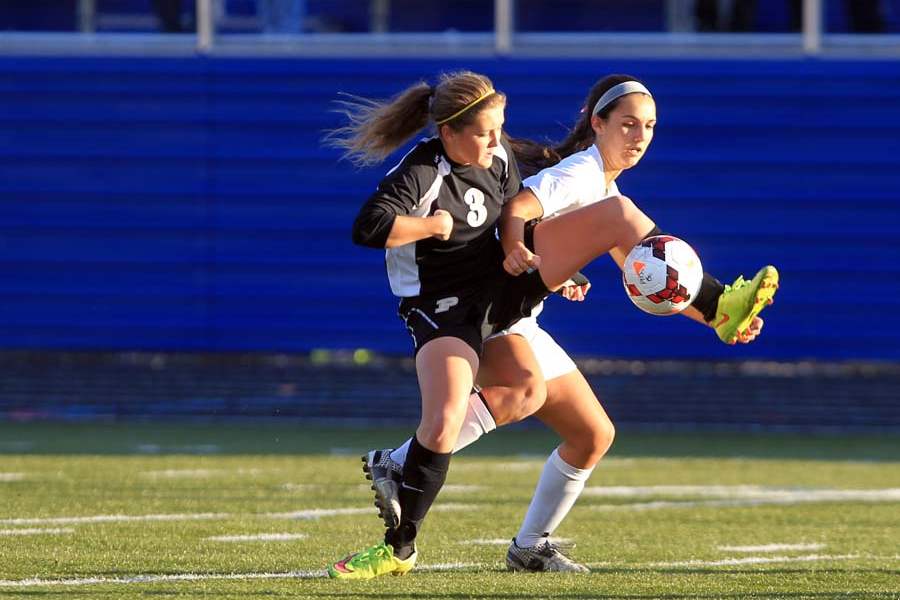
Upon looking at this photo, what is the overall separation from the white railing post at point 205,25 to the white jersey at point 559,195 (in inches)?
298

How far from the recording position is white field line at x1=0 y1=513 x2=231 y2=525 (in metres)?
6.57

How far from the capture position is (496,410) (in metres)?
5.56

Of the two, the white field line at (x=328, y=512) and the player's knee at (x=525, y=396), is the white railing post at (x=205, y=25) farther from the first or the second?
the player's knee at (x=525, y=396)

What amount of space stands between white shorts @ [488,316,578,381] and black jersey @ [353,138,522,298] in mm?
205

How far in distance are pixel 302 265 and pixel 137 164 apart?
1450mm

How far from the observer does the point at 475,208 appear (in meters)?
5.50

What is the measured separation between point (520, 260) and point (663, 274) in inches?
18.1

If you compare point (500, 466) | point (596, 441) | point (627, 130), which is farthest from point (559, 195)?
point (500, 466)

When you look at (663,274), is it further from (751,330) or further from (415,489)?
(415,489)

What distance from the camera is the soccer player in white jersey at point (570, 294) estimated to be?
5465 mm

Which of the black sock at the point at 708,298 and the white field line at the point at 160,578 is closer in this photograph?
the white field line at the point at 160,578

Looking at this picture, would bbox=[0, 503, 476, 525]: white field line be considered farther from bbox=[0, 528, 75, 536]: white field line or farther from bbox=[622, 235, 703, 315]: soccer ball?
bbox=[622, 235, 703, 315]: soccer ball

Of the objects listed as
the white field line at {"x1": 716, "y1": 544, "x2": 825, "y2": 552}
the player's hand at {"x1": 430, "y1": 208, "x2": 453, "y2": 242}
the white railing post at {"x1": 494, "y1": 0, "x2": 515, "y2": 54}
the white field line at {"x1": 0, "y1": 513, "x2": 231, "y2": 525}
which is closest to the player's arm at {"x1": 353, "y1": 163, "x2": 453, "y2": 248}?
the player's hand at {"x1": 430, "y1": 208, "x2": 453, "y2": 242}

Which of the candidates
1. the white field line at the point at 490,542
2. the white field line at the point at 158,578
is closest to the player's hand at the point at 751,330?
the white field line at the point at 490,542
